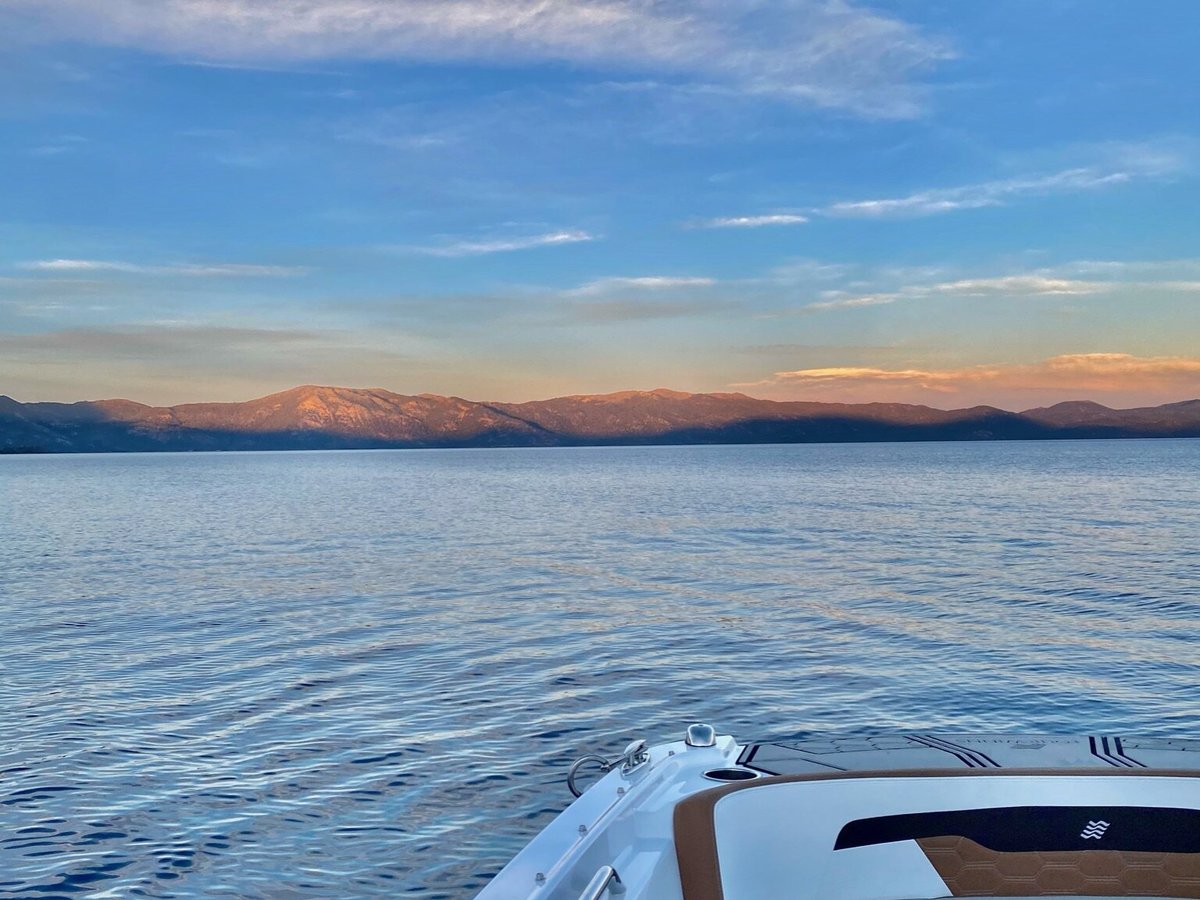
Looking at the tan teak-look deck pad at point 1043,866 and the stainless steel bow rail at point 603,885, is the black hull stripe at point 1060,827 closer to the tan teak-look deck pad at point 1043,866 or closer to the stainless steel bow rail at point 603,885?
the tan teak-look deck pad at point 1043,866

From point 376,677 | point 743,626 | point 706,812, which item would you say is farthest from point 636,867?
point 743,626

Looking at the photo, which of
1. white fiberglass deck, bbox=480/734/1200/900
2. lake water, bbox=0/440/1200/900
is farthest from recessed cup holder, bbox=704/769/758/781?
lake water, bbox=0/440/1200/900

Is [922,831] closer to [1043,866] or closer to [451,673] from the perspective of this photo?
[1043,866]

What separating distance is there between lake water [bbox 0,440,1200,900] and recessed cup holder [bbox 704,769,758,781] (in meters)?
3.13

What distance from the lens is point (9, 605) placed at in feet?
77.7

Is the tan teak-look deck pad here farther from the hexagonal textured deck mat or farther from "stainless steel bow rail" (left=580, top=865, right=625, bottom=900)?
"stainless steel bow rail" (left=580, top=865, right=625, bottom=900)

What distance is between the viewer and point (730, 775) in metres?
5.61

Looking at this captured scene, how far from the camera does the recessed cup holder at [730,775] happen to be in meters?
5.55

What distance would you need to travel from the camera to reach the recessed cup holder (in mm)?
5547

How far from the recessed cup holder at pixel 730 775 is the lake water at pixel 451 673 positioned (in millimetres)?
3130

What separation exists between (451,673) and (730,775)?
34.0 ft

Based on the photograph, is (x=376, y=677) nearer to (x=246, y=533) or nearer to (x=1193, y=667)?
(x=1193, y=667)

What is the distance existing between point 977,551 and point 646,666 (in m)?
23.3

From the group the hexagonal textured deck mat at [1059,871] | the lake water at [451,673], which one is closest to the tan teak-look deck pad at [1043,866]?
the hexagonal textured deck mat at [1059,871]
